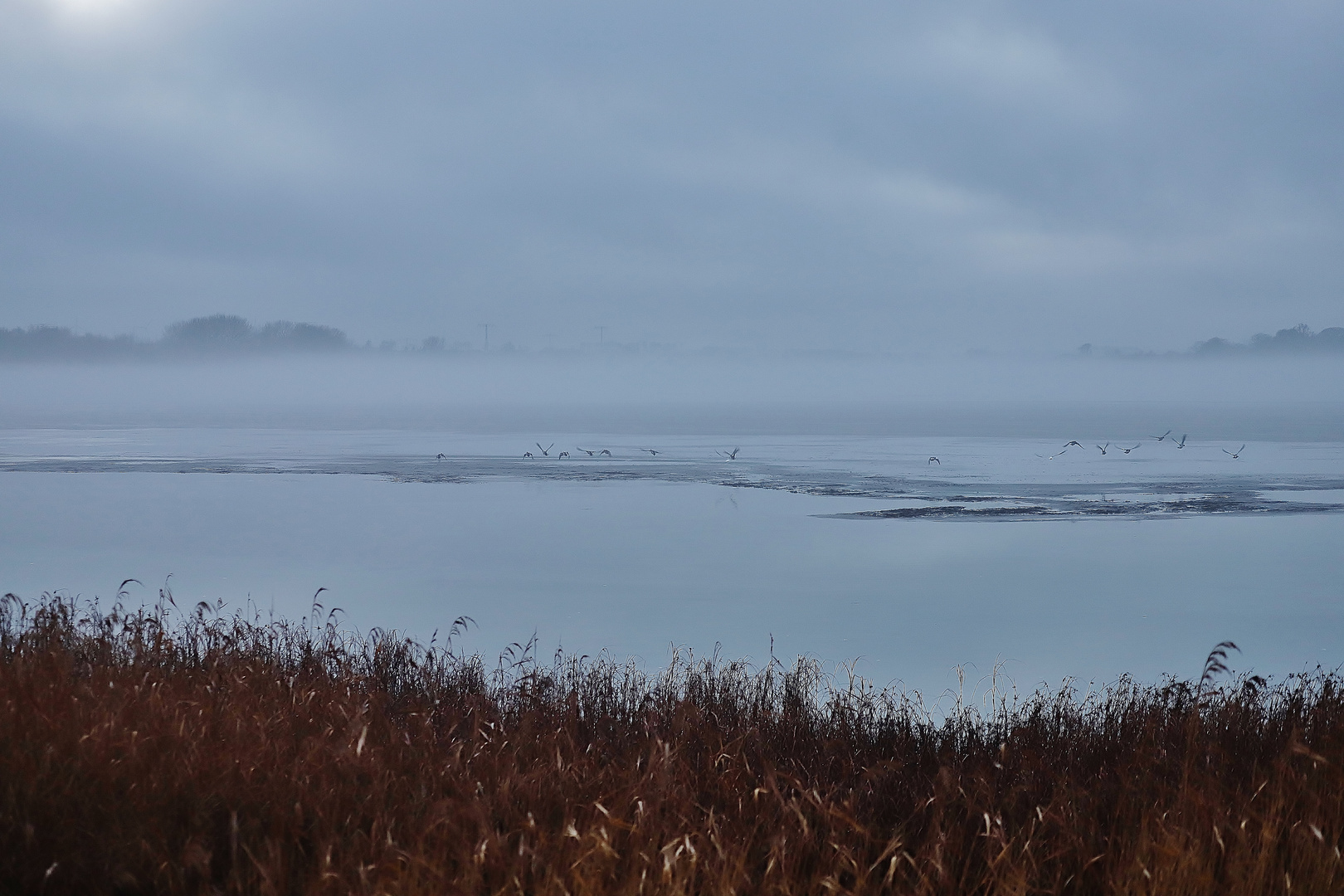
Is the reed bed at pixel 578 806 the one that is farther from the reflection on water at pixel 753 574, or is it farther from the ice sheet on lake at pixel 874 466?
the ice sheet on lake at pixel 874 466

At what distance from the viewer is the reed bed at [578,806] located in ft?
15.2

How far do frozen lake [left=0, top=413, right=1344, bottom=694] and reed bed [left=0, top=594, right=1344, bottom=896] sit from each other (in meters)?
7.69

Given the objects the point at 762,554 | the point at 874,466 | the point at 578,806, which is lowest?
the point at 762,554

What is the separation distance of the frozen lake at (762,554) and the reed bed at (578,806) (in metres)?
7.69

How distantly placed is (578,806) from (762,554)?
19674 millimetres

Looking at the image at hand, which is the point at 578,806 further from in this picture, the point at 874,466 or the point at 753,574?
the point at 874,466

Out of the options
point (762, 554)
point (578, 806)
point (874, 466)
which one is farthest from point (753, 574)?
point (874, 466)

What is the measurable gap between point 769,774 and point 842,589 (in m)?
16.1

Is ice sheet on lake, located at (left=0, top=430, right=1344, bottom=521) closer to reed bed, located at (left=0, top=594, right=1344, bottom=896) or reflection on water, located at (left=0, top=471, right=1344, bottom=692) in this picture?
reflection on water, located at (left=0, top=471, right=1344, bottom=692)

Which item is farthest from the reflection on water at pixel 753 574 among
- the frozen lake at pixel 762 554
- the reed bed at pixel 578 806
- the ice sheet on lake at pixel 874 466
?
the reed bed at pixel 578 806

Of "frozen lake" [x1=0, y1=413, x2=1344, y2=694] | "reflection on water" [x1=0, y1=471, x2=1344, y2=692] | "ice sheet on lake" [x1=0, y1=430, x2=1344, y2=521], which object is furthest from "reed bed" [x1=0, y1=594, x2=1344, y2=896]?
"ice sheet on lake" [x1=0, y1=430, x2=1344, y2=521]

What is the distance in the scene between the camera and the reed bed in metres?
4.63

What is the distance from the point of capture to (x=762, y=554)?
25.0m

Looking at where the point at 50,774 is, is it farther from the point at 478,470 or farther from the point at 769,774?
the point at 478,470
